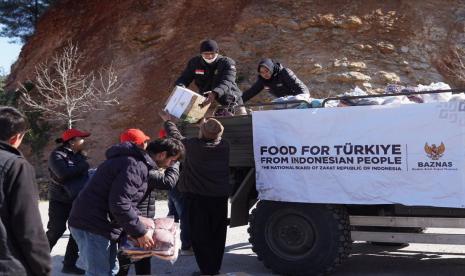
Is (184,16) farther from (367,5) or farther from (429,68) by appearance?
(429,68)

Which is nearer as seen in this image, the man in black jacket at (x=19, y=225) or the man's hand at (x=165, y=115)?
the man in black jacket at (x=19, y=225)

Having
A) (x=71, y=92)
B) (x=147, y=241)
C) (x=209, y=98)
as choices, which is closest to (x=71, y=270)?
(x=209, y=98)

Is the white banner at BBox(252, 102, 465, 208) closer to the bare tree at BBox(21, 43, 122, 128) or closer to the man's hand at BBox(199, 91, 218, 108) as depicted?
the man's hand at BBox(199, 91, 218, 108)

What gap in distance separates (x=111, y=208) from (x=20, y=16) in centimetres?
2489

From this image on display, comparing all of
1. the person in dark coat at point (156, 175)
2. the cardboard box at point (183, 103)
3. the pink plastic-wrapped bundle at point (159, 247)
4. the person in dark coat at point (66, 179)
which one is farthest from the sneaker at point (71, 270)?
the pink plastic-wrapped bundle at point (159, 247)

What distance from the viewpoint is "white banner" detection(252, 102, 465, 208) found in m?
5.52

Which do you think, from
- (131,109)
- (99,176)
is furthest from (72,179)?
(131,109)

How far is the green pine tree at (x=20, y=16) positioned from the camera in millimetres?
25938

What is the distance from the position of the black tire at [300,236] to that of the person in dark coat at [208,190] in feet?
1.68

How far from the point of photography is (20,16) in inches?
1057

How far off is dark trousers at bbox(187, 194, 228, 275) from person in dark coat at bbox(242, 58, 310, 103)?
7.44 feet

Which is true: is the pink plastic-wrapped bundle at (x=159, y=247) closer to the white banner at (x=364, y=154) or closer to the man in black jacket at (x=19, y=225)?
the man in black jacket at (x=19, y=225)

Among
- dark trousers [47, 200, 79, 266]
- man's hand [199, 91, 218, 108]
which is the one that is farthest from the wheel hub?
dark trousers [47, 200, 79, 266]

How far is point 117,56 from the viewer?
21.4 m
